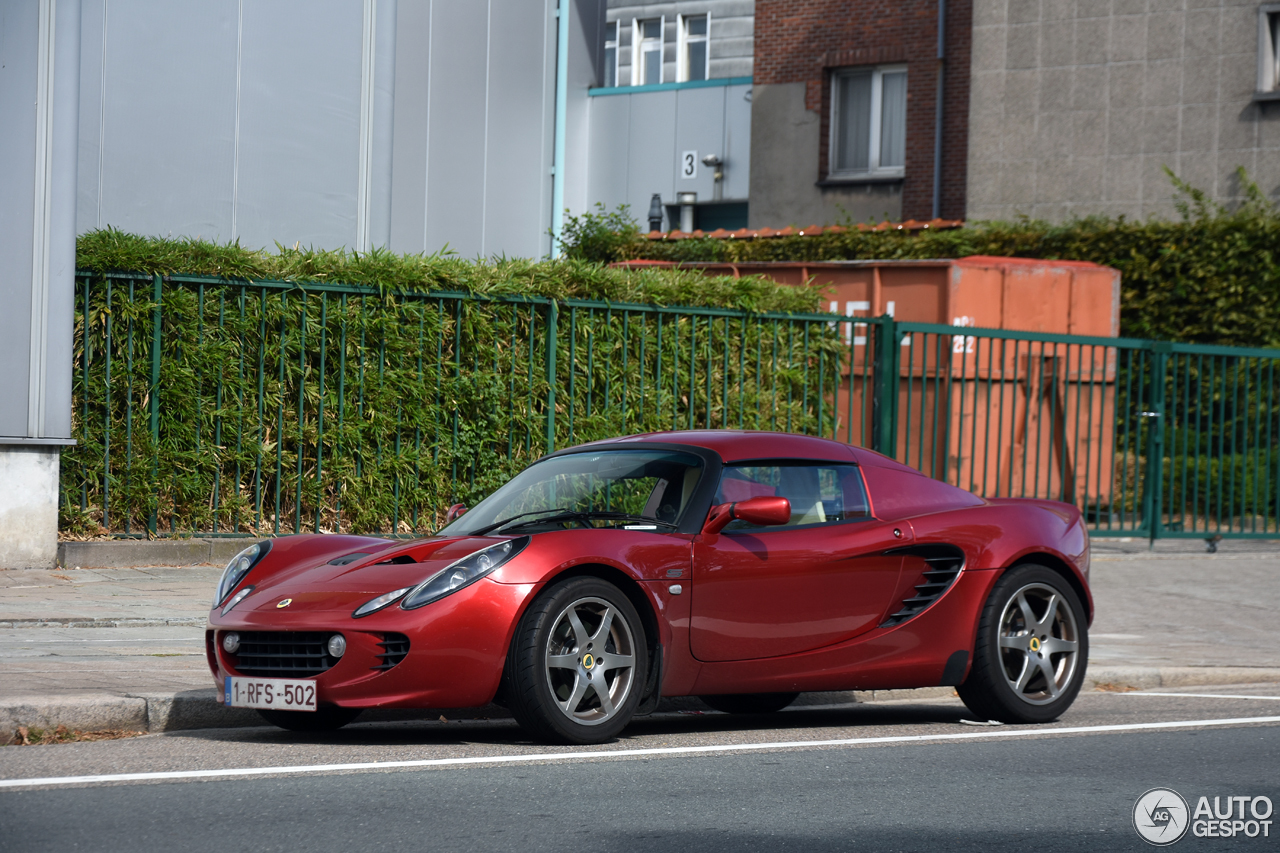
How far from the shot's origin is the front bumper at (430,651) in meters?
5.62

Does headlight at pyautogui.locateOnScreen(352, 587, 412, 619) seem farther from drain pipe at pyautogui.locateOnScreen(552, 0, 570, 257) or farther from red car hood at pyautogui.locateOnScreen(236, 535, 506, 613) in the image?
drain pipe at pyautogui.locateOnScreen(552, 0, 570, 257)

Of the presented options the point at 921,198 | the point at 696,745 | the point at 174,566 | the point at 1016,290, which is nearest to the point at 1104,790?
the point at 696,745

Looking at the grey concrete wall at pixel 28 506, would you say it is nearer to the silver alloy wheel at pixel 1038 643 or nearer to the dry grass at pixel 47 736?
the dry grass at pixel 47 736

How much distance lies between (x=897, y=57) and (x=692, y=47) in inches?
646

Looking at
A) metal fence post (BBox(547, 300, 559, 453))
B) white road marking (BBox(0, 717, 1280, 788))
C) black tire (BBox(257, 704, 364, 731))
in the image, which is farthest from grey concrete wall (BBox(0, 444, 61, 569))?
white road marking (BBox(0, 717, 1280, 788))

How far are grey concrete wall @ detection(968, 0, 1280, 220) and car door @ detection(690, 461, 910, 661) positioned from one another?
15218 mm

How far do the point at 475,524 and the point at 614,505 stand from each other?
640mm

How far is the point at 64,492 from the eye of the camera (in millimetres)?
10562

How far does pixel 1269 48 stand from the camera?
19984 mm

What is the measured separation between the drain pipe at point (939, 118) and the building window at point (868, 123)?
71 centimetres

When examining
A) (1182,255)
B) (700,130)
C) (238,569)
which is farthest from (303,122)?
(700,130)

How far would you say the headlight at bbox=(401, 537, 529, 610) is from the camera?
18.7ft

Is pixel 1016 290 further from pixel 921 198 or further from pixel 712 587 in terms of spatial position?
pixel 712 587

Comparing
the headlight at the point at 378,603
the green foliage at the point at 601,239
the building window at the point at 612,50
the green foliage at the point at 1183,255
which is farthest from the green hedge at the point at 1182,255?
the building window at the point at 612,50
